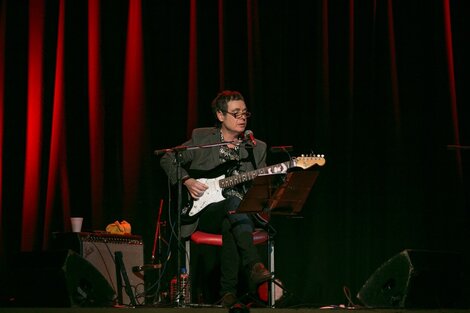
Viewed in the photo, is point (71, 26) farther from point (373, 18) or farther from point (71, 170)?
point (373, 18)

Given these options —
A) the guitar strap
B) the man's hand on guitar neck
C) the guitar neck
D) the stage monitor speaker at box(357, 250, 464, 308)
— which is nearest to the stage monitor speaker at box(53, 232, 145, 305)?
the man's hand on guitar neck

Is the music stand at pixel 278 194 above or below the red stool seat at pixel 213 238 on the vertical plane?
above

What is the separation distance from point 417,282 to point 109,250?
2.05 meters

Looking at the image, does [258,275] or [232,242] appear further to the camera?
[232,242]

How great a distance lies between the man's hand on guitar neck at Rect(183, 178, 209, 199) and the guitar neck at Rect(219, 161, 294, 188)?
0.45 ft

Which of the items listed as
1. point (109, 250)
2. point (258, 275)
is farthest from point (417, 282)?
point (109, 250)

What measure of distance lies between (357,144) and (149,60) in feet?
5.72

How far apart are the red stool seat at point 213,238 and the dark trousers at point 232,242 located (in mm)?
74

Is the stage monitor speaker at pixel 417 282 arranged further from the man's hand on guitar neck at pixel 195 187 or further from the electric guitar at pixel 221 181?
the man's hand on guitar neck at pixel 195 187

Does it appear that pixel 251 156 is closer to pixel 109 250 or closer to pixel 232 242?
pixel 232 242

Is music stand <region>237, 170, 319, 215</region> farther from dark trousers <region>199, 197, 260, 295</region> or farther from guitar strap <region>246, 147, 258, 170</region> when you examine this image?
guitar strap <region>246, 147, 258, 170</region>

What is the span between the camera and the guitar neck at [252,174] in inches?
180

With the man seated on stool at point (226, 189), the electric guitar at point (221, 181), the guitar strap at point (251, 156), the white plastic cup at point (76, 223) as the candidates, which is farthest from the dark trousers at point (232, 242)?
the white plastic cup at point (76, 223)

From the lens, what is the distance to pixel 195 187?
15.1 ft
